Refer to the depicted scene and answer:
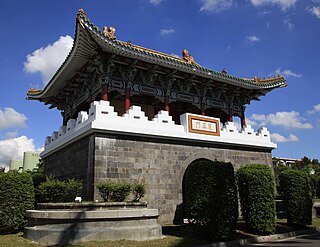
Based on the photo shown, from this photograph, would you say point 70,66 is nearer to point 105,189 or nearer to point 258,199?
point 105,189

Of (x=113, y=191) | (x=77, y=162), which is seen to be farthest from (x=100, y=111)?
(x=113, y=191)

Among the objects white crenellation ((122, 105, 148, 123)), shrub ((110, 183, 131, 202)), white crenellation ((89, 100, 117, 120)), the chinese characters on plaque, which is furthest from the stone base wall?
the chinese characters on plaque

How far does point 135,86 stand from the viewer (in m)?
14.0

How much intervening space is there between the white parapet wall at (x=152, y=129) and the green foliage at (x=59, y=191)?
84.3 inches

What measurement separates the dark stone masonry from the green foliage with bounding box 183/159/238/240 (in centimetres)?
237

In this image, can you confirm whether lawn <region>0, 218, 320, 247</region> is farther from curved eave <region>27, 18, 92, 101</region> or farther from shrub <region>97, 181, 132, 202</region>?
curved eave <region>27, 18, 92, 101</region>

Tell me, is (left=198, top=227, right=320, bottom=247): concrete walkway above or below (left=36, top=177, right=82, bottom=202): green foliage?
below

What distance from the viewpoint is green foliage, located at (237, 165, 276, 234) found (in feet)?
34.5

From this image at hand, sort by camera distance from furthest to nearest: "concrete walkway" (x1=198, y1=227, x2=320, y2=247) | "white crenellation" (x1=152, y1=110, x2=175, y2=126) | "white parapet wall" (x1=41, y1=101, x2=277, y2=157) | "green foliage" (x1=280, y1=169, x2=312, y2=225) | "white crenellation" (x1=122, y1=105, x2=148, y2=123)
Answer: "white crenellation" (x1=152, y1=110, x2=175, y2=126), "green foliage" (x1=280, y1=169, x2=312, y2=225), "white crenellation" (x1=122, y1=105, x2=148, y2=123), "white parapet wall" (x1=41, y1=101, x2=277, y2=157), "concrete walkway" (x1=198, y1=227, x2=320, y2=247)

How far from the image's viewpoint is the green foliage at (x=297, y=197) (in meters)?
12.2

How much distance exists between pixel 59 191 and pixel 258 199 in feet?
22.8

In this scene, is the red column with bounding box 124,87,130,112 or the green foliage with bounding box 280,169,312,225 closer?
the green foliage with bounding box 280,169,312,225

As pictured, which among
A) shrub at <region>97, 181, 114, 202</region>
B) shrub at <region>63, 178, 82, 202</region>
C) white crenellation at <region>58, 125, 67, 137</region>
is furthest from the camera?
white crenellation at <region>58, 125, 67, 137</region>

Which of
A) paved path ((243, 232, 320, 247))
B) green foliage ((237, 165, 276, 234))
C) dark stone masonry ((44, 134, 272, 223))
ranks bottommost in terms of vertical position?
paved path ((243, 232, 320, 247))
